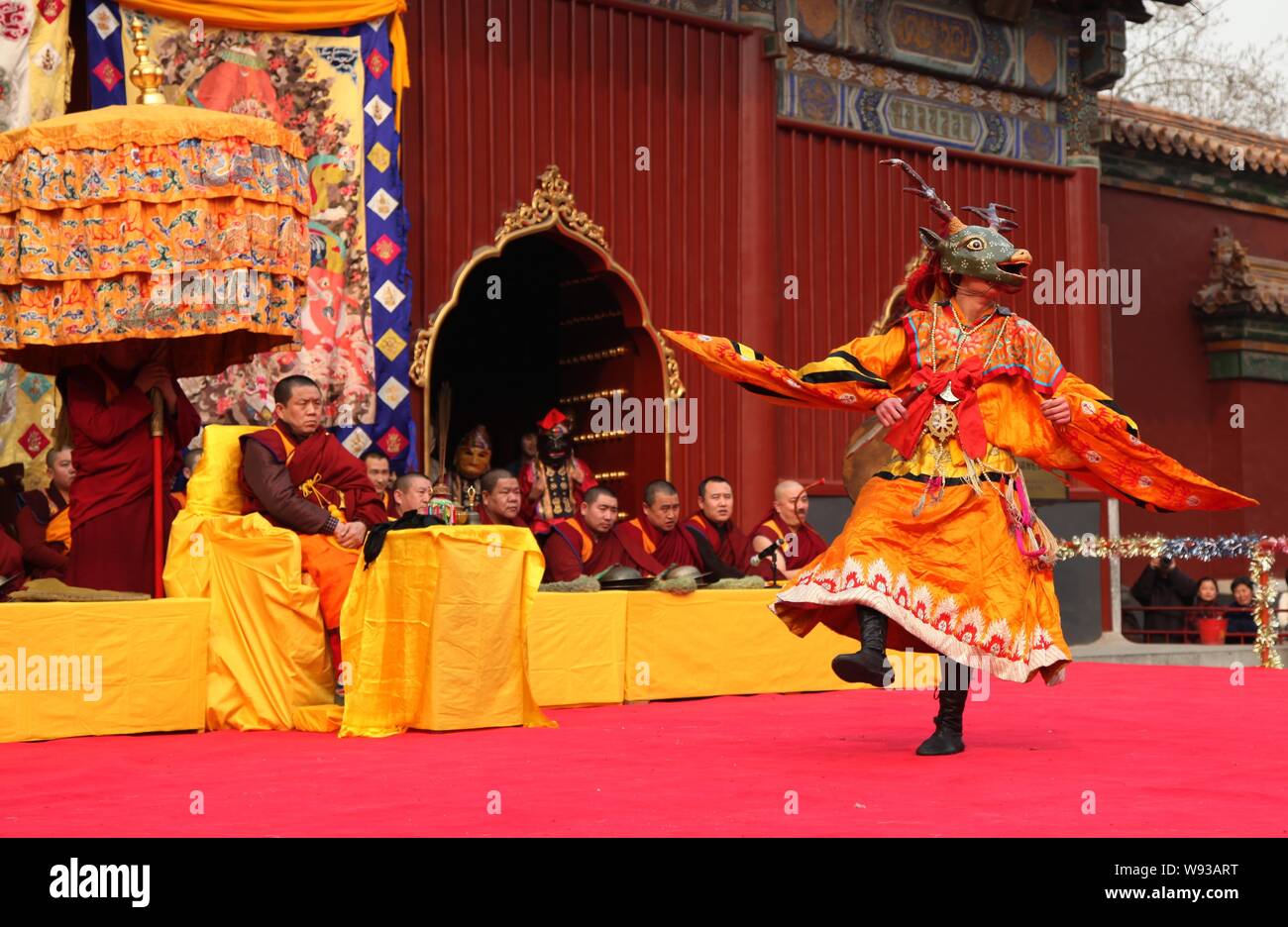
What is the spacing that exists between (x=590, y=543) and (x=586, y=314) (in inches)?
116

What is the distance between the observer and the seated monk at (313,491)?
6.49 m

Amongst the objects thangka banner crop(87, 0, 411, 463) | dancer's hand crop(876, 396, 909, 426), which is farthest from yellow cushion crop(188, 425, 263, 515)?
dancer's hand crop(876, 396, 909, 426)

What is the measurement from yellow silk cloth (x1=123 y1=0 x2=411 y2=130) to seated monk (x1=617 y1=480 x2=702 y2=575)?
225 centimetres

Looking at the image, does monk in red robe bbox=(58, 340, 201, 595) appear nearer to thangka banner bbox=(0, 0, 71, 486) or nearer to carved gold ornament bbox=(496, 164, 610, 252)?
thangka banner bbox=(0, 0, 71, 486)

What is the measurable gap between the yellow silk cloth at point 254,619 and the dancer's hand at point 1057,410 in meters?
2.70

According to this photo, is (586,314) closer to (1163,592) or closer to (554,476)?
(554,476)

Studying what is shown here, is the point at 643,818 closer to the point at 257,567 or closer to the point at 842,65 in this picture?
the point at 257,567

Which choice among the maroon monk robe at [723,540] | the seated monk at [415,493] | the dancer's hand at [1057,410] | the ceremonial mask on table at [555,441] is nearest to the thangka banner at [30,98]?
the seated monk at [415,493]

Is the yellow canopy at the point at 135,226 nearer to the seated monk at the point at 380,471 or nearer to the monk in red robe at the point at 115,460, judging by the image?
the monk in red robe at the point at 115,460

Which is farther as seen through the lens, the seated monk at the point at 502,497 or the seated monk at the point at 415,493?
the seated monk at the point at 502,497

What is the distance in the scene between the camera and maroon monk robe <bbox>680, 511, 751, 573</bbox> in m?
8.58

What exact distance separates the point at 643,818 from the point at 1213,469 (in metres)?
12.0

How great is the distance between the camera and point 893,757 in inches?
201

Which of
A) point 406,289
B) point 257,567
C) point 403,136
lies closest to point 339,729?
point 257,567
